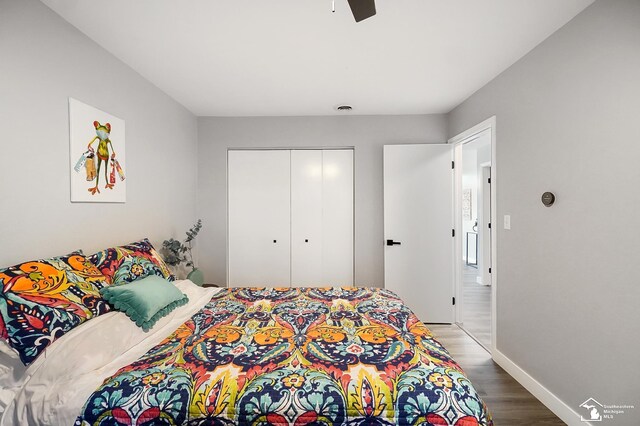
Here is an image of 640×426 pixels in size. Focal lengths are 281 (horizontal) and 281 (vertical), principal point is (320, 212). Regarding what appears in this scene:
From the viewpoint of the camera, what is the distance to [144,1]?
1.64 m

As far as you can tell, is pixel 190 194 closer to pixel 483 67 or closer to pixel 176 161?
pixel 176 161

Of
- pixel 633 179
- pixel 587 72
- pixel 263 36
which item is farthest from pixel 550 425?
pixel 263 36

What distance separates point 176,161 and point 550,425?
396 cm

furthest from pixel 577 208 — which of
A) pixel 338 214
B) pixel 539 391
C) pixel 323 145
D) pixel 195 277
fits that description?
pixel 195 277

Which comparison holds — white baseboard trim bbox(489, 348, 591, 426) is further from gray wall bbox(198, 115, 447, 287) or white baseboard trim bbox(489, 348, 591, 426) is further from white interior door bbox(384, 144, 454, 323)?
gray wall bbox(198, 115, 447, 287)

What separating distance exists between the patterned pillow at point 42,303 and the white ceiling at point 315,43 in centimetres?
156

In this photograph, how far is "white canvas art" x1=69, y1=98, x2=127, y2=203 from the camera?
1.86 meters

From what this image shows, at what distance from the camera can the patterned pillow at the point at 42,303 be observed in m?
1.18

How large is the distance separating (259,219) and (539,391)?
320 cm

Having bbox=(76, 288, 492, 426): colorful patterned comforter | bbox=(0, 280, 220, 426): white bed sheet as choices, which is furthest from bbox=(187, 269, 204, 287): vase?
bbox=(0, 280, 220, 426): white bed sheet

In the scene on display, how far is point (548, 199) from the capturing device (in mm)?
1995

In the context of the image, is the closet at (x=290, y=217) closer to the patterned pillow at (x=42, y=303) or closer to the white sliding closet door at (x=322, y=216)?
the white sliding closet door at (x=322, y=216)

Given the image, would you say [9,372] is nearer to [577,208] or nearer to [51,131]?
[51,131]

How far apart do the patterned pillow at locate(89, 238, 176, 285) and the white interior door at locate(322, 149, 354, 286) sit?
2052 millimetres
